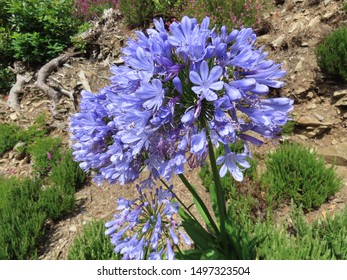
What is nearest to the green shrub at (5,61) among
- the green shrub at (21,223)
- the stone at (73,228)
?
the green shrub at (21,223)

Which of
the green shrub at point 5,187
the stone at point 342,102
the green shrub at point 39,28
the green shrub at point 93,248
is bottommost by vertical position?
the green shrub at point 93,248

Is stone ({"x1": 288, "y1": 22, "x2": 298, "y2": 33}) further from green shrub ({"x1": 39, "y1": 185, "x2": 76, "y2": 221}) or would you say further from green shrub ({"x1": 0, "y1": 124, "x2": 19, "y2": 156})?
green shrub ({"x1": 0, "y1": 124, "x2": 19, "y2": 156})

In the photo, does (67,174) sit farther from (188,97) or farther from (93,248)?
(188,97)

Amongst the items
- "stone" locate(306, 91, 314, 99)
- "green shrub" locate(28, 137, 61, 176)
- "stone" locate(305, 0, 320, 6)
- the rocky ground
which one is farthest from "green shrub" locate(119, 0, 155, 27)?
"stone" locate(306, 91, 314, 99)

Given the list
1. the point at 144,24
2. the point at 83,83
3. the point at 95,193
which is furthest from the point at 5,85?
the point at 95,193

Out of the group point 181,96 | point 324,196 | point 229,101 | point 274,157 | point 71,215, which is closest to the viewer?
point 229,101

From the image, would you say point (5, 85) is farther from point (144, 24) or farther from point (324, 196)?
point (324, 196)

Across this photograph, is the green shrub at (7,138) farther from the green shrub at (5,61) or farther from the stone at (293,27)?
the stone at (293,27)
